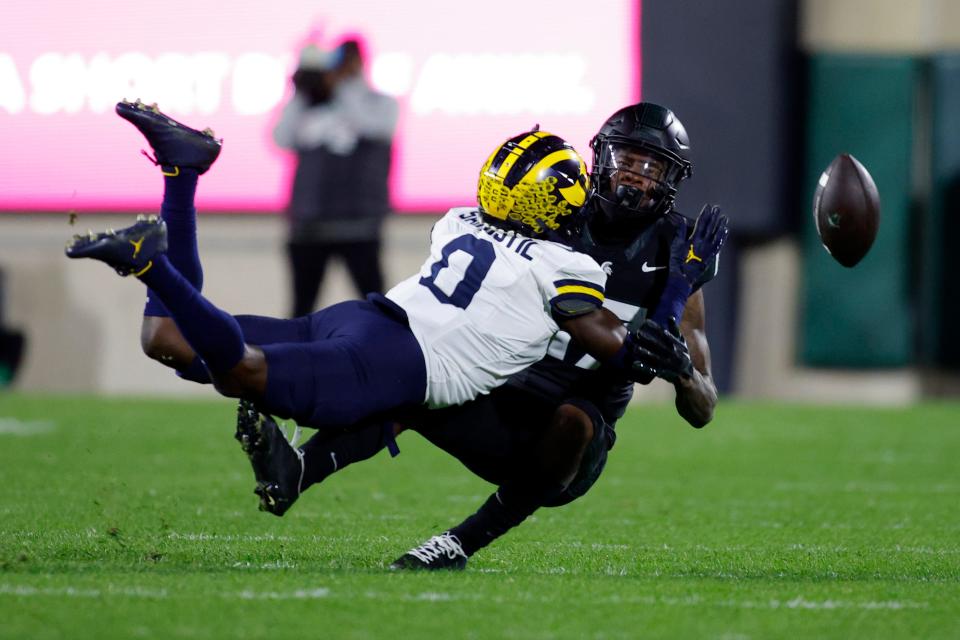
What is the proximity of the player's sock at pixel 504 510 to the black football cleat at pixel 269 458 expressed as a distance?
0.50 meters

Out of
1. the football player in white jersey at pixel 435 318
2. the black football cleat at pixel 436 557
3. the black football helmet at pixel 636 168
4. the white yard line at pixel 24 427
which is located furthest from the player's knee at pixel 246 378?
the white yard line at pixel 24 427

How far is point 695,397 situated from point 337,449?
Answer: 0.83 metres

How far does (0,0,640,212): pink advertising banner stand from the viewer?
8.91 m

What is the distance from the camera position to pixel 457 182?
8.95 metres

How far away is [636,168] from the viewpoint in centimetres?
382

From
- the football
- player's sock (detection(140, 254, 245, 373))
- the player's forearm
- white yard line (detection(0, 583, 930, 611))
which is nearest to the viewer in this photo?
white yard line (detection(0, 583, 930, 611))

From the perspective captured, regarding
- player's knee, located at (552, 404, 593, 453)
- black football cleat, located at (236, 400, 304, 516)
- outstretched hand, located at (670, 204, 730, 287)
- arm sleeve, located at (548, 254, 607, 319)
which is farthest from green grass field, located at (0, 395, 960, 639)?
outstretched hand, located at (670, 204, 730, 287)

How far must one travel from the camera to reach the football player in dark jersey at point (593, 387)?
3494mm

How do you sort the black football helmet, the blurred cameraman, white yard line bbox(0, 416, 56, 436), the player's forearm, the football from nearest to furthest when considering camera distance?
the player's forearm
the black football helmet
the football
white yard line bbox(0, 416, 56, 436)
the blurred cameraman

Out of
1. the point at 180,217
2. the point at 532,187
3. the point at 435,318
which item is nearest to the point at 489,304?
the point at 435,318

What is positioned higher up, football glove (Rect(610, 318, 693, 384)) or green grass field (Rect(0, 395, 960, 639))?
football glove (Rect(610, 318, 693, 384))

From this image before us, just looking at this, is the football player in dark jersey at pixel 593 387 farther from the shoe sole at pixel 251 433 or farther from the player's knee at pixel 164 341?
the player's knee at pixel 164 341

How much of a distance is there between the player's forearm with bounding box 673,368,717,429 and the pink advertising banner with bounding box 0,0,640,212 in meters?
5.30

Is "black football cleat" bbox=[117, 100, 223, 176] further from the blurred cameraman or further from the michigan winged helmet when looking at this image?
the blurred cameraman
